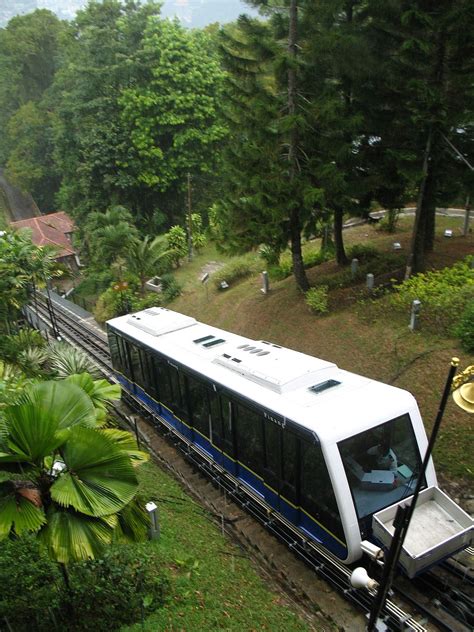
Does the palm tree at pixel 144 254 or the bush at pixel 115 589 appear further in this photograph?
the palm tree at pixel 144 254

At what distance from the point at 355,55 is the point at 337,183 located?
3.59 meters

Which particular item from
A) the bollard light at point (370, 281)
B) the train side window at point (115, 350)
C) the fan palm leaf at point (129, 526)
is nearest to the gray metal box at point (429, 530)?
the fan palm leaf at point (129, 526)

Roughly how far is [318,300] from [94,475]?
45.3 feet

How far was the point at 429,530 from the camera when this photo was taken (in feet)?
27.5

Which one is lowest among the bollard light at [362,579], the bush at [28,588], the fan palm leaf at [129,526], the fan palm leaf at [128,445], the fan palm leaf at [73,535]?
the bollard light at [362,579]

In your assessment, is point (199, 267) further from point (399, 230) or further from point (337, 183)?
point (337, 183)

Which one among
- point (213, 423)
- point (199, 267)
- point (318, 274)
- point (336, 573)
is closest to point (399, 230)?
point (318, 274)

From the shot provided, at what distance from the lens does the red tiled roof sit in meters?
45.5

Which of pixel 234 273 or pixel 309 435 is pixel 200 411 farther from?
pixel 234 273

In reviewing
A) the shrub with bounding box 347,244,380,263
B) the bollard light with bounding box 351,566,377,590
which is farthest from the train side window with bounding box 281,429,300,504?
the shrub with bounding box 347,244,380,263

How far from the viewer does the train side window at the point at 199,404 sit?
1181 centimetres

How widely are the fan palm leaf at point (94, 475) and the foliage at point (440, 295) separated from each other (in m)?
11.5

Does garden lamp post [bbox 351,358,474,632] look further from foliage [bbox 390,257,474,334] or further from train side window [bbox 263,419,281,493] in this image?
foliage [bbox 390,257,474,334]

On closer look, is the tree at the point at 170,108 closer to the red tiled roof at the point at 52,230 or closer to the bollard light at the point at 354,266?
the red tiled roof at the point at 52,230
